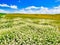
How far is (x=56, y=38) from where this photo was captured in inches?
883

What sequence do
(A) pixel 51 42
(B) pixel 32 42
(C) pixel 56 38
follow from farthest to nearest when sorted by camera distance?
(C) pixel 56 38 < (A) pixel 51 42 < (B) pixel 32 42

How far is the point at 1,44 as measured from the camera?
17969mm

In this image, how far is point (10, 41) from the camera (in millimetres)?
18812

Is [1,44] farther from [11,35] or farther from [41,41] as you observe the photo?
[41,41]

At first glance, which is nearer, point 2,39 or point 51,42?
point 2,39

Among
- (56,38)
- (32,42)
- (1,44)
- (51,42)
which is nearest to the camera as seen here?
(1,44)

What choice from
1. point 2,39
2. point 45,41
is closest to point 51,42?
point 45,41

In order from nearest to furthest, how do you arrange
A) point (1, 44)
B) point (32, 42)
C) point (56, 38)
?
point (1, 44)
point (32, 42)
point (56, 38)

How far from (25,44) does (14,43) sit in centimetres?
109

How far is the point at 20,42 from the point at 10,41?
984 mm

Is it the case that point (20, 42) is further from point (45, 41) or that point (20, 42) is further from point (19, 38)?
point (45, 41)

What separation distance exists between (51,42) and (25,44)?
359 cm

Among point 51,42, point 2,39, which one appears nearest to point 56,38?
point 51,42

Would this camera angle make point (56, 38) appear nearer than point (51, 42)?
No
